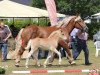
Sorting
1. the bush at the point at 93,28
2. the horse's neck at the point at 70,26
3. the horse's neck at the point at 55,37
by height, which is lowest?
the bush at the point at 93,28

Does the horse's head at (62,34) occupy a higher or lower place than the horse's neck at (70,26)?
lower

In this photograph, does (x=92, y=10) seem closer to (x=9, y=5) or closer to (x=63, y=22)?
(x=9, y=5)

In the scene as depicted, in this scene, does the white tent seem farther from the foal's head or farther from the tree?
the tree

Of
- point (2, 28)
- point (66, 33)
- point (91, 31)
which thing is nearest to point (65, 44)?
point (66, 33)

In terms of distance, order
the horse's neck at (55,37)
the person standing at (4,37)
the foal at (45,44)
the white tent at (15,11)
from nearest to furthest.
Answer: the foal at (45,44) → the horse's neck at (55,37) → the person standing at (4,37) → the white tent at (15,11)

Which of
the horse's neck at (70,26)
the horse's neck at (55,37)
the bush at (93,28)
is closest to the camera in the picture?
the horse's neck at (55,37)

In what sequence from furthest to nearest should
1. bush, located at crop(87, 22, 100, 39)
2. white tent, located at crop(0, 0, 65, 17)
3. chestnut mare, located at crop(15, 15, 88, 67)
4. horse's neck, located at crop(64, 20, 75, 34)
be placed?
bush, located at crop(87, 22, 100, 39)
white tent, located at crop(0, 0, 65, 17)
horse's neck, located at crop(64, 20, 75, 34)
chestnut mare, located at crop(15, 15, 88, 67)

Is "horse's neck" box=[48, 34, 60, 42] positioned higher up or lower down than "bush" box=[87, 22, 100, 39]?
higher up

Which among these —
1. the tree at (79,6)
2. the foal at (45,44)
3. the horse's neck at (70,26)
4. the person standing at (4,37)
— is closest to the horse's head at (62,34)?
the foal at (45,44)

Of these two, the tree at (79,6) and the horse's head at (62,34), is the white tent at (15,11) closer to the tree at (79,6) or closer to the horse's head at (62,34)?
the horse's head at (62,34)

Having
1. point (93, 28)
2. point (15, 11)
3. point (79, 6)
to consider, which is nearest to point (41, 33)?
point (15, 11)

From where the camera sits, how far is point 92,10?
5156cm

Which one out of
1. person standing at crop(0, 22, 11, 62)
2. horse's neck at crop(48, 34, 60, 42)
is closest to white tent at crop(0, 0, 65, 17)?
person standing at crop(0, 22, 11, 62)

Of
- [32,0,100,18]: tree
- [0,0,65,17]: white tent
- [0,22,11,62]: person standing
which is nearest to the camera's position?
[0,22,11,62]: person standing
